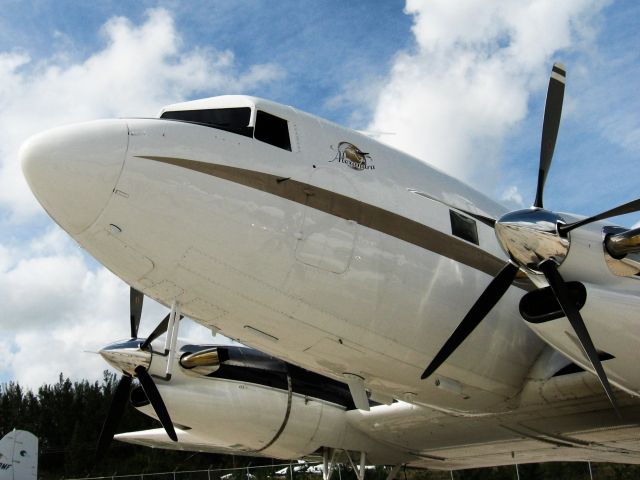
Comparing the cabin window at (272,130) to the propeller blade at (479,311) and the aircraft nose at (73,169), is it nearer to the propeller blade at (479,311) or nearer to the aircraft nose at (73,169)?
the aircraft nose at (73,169)

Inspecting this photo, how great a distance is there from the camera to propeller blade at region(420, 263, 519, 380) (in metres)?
8.12

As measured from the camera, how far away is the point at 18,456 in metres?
21.6

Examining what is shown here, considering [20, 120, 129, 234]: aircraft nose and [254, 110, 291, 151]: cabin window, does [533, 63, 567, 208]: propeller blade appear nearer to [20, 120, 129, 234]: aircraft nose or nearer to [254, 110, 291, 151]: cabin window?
[254, 110, 291, 151]: cabin window

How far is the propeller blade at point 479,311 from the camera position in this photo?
8.12m

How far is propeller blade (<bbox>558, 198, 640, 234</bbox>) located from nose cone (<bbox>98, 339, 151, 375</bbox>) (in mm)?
7360

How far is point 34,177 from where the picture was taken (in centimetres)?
716

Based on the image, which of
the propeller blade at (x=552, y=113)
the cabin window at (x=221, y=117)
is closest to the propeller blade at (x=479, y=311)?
the propeller blade at (x=552, y=113)

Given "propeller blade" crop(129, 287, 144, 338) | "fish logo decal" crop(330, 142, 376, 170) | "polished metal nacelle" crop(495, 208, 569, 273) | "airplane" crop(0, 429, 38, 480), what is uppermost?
"fish logo decal" crop(330, 142, 376, 170)

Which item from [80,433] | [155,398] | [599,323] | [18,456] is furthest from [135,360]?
[80,433]

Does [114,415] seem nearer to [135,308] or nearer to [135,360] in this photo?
[135,360]

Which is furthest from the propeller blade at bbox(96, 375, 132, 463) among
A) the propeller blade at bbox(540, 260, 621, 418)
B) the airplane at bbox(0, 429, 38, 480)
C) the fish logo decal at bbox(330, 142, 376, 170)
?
the airplane at bbox(0, 429, 38, 480)

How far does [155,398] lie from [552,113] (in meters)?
7.54

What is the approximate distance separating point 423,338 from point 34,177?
196 inches

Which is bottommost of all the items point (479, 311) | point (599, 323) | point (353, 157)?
point (599, 323)
